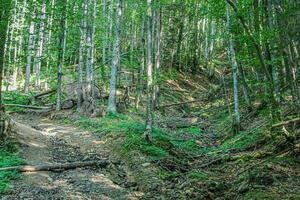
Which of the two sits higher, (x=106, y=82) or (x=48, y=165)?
(x=106, y=82)

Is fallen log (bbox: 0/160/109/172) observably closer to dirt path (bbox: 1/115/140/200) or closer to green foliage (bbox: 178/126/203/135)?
dirt path (bbox: 1/115/140/200)

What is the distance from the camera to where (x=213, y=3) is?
9.97m

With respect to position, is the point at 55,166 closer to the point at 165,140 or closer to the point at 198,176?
the point at 198,176

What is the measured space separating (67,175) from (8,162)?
1.60 m

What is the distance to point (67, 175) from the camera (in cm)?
978

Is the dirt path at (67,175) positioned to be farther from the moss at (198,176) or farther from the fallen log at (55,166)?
the moss at (198,176)

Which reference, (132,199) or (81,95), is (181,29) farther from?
(132,199)

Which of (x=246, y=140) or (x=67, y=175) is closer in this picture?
(x=67, y=175)

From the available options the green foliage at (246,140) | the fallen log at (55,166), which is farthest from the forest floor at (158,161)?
the fallen log at (55,166)

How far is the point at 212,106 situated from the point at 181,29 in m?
12.1

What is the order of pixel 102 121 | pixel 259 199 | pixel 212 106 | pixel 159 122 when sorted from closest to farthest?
1. pixel 259 199
2. pixel 102 121
3. pixel 159 122
4. pixel 212 106

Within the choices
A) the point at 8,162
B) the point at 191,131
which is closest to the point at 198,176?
the point at 8,162

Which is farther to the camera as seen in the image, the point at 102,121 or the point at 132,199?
the point at 102,121

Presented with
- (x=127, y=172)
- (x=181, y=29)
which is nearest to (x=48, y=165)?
(x=127, y=172)
